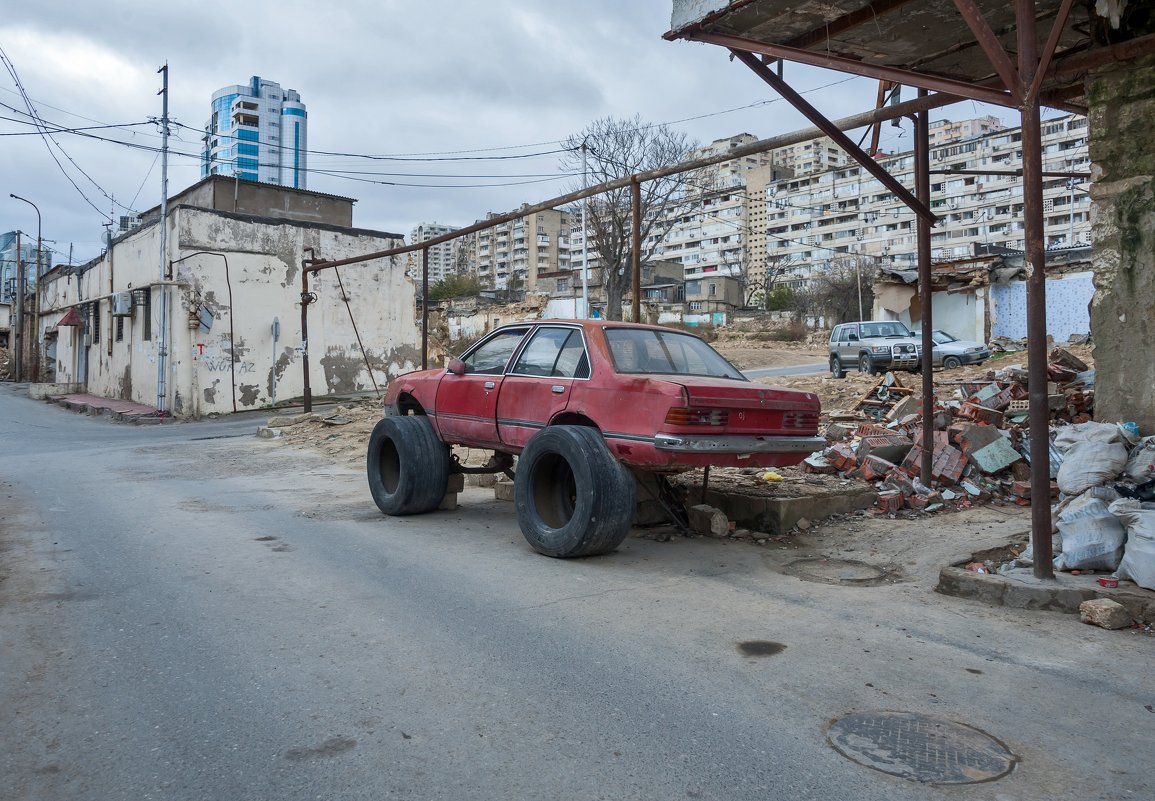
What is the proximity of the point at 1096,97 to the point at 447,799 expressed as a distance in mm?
7449

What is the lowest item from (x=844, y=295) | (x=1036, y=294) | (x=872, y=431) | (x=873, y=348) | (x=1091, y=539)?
(x=1091, y=539)

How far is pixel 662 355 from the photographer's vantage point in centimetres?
711

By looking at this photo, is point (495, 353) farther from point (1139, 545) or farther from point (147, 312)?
point (147, 312)

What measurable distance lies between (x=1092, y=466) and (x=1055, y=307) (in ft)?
95.6

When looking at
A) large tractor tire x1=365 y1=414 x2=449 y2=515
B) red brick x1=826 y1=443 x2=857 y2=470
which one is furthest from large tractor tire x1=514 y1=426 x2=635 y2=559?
red brick x1=826 y1=443 x2=857 y2=470

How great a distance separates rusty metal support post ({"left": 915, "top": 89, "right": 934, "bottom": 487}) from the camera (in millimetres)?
7719

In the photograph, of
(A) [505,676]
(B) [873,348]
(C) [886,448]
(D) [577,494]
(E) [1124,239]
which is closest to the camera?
(A) [505,676]

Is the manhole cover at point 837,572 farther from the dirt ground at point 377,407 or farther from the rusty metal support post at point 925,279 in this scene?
the dirt ground at point 377,407

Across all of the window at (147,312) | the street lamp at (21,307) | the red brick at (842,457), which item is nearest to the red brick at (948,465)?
the red brick at (842,457)

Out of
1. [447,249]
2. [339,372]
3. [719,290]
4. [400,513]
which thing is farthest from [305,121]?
[447,249]

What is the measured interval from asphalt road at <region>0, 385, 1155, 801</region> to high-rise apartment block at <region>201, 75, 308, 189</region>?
30.0 m

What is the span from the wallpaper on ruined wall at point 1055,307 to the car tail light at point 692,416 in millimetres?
26145

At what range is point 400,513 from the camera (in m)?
8.31

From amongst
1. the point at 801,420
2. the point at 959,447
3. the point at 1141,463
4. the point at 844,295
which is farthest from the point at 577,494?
the point at 844,295
